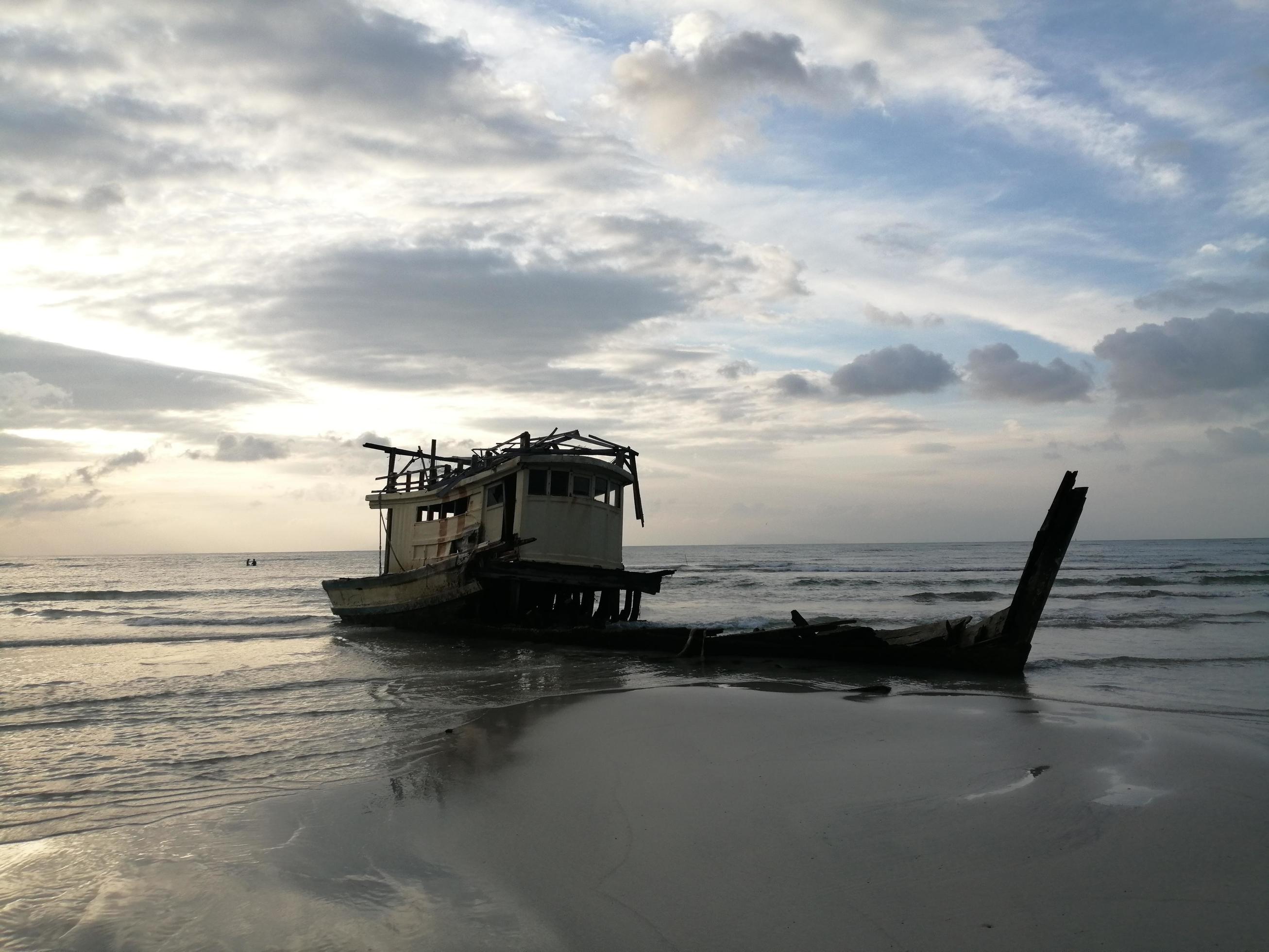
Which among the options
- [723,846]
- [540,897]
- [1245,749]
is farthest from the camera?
[1245,749]

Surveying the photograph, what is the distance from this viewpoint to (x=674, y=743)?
8.59 meters

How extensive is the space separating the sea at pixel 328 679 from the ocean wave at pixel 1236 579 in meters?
0.82

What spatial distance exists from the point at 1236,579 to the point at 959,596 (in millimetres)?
15851

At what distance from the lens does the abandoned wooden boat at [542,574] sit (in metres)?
14.7

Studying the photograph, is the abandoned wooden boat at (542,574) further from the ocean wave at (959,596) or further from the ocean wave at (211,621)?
the ocean wave at (959,596)

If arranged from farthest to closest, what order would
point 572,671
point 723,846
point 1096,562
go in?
point 1096,562
point 572,671
point 723,846

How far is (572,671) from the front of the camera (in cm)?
1498

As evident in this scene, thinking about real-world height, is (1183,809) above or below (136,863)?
above

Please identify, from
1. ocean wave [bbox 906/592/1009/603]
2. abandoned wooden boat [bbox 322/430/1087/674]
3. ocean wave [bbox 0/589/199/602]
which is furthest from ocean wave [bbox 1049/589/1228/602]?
ocean wave [bbox 0/589/199/602]

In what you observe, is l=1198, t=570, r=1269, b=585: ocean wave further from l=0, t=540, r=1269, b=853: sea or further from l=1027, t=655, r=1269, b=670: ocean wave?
l=1027, t=655, r=1269, b=670: ocean wave

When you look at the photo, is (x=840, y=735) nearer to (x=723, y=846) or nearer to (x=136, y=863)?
(x=723, y=846)

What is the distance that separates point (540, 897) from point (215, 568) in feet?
317

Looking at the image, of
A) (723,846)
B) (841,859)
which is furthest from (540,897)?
(841,859)

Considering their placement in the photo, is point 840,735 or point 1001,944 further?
point 840,735
